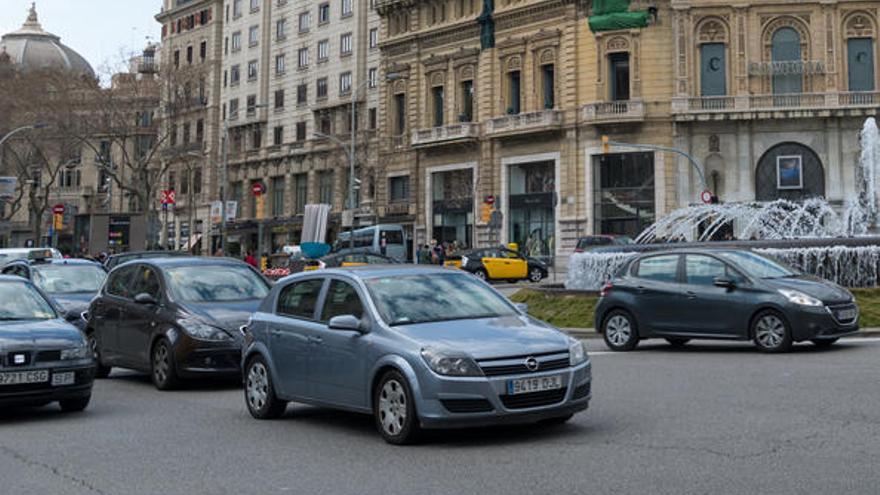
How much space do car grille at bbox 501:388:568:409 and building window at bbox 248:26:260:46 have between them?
241ft

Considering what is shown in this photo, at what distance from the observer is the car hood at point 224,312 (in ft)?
40.9

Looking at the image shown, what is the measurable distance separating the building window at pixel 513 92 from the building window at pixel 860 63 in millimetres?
17512

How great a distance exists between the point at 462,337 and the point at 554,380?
84 centimetres

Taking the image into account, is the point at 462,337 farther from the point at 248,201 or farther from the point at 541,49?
the point at 248,201

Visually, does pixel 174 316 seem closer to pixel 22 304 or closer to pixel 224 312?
pixel 224 312

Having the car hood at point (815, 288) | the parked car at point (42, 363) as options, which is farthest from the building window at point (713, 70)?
the parked car at point (42, 363)

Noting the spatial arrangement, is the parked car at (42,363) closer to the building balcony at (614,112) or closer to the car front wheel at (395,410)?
the car front wheel at (395,410)

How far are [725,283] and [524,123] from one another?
131 ft

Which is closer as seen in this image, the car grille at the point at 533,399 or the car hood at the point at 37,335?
the car grille at the point at 533,399

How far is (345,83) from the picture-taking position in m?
68.8

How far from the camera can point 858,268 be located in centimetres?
2042

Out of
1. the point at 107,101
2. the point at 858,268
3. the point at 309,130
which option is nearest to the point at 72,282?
the point at 858,268

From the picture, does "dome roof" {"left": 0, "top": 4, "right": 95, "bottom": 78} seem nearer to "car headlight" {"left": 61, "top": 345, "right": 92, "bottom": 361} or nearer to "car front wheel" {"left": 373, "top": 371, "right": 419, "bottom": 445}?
"car headlight" {"left": 61, "top": 345, "right": 92, "bottom": 361}

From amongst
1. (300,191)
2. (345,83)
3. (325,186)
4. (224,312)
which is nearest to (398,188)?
(325,186)
